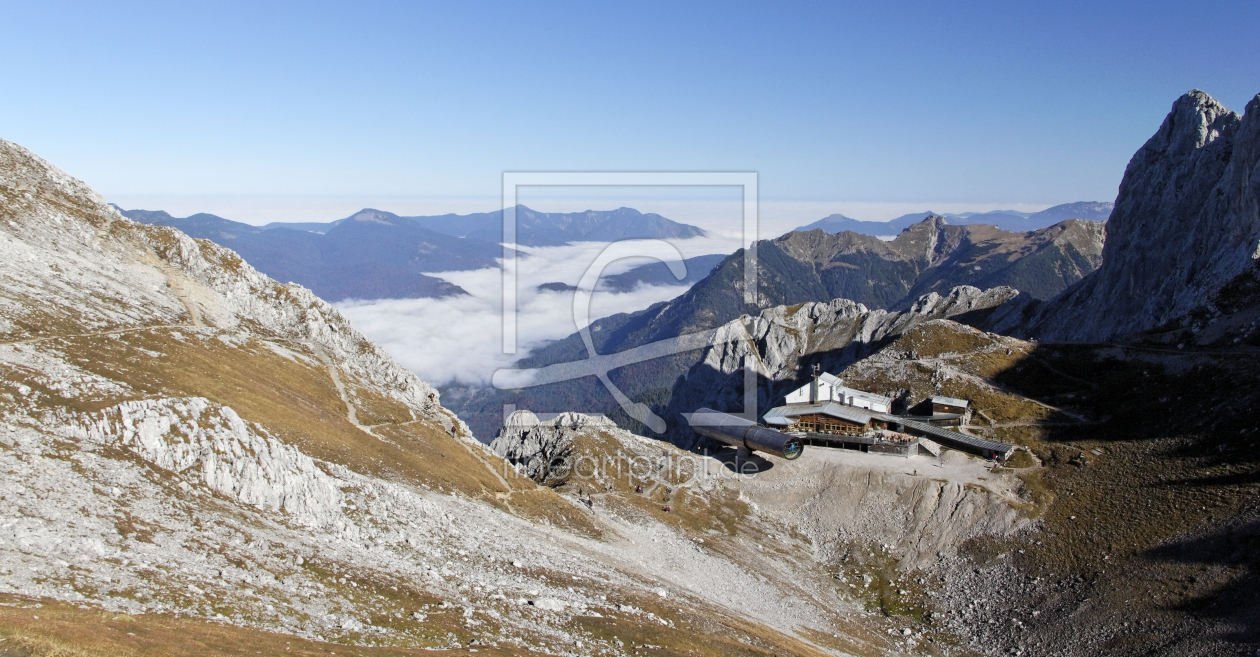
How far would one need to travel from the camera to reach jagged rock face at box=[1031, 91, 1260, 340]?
15262 cm

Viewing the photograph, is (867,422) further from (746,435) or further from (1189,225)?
(1189,225)

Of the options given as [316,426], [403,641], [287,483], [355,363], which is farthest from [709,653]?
[355,363]

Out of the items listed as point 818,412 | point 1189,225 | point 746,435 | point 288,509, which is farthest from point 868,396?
point 1189,225

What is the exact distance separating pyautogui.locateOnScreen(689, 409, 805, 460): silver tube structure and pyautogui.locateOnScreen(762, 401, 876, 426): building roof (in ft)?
13.6

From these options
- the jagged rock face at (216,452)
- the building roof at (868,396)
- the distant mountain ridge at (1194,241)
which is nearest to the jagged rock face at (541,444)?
the building roof at (868,396)

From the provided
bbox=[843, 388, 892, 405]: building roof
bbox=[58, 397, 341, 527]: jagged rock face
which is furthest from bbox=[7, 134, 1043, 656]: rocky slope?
bbox=[843, 388, 892, 405]: building roof

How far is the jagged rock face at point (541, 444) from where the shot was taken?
96.4 meters

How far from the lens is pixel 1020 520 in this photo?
74938 millimetres

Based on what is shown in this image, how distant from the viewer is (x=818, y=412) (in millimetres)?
102500

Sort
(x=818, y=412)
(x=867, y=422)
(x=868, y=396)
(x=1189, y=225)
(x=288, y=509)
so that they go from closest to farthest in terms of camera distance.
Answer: (x=288, y=509) < (x=867, y=422) < (x=818, y=412) < (x=868, y=396) < (x=1189, y=225)

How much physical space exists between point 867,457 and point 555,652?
6267cm

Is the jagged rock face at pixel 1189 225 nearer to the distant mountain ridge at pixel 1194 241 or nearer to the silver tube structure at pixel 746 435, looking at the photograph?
the distant mountain ridge at pixel 1194 241

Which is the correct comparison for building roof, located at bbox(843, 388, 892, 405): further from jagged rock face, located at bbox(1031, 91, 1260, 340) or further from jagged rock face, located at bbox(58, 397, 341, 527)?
jagged rock face, located at bbox(58, 397, 341, 527)

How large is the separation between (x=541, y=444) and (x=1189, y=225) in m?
171
